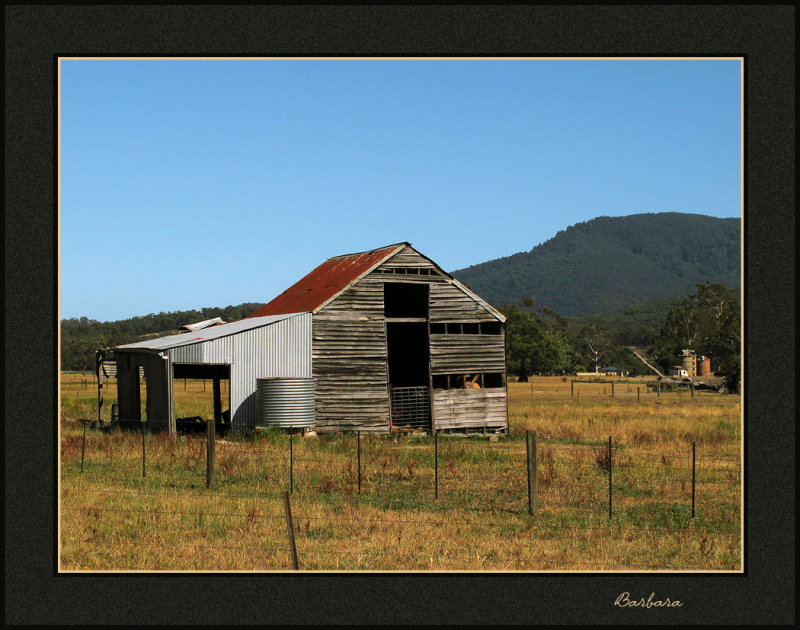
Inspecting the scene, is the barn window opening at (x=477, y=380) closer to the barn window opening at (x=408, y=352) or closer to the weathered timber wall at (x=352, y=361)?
the weathered timber wall at (x=352, y=361)

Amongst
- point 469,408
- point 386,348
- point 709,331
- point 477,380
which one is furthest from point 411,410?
point 709,331

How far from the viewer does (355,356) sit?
1251 inches

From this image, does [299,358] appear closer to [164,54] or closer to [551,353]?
[164,54]

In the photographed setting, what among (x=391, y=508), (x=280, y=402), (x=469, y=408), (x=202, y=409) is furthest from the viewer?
(x=202, y=409)

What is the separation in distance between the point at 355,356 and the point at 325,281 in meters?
4.70

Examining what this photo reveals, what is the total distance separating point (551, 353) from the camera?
10650 centimetres

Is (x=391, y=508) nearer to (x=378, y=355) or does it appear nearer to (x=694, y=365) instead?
(x=378, y=355)

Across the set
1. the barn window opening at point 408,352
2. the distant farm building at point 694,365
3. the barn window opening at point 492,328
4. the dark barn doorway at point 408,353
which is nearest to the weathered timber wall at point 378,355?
the barn window opening at point 492,328

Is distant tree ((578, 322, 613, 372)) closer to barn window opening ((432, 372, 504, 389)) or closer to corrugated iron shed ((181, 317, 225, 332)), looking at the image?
corrugated iron shed ((181, 317, 225, 332))

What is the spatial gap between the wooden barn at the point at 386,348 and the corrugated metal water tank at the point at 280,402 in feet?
4.54

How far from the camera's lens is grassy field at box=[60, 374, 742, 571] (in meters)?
12.3

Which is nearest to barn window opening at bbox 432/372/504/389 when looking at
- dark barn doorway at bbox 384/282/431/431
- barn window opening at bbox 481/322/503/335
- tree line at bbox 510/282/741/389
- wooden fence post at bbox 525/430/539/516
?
dark barn doorway at bbox 384/282/431/431

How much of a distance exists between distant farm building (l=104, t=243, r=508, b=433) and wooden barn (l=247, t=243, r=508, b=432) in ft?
0.12

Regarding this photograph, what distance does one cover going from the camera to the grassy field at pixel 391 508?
Result: 40.5 feet
